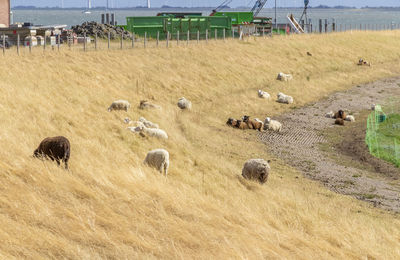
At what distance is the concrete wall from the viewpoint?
59.0 m

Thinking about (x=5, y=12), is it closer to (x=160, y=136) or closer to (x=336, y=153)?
(x=160, y=136)

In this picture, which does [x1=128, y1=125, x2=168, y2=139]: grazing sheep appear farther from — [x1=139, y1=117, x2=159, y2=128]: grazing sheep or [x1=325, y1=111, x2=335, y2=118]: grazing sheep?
[x1=325, y1=111, x2=335, y2=118]: grazing sheep

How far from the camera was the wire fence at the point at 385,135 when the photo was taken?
103ft

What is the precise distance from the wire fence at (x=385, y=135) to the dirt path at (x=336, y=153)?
1.67 ft

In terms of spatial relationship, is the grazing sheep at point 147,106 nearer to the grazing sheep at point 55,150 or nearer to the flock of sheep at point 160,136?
the flock of sheep at point 160,136

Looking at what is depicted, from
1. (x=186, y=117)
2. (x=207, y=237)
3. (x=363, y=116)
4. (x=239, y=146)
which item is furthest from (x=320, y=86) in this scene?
(x=207, y=237)

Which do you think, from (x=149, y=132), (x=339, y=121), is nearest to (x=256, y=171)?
(x=149, y=132)

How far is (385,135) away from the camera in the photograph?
36.4 metres

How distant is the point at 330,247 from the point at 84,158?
829cm

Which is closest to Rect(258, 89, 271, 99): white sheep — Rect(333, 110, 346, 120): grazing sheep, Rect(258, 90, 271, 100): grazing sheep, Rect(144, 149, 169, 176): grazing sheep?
Rect(258, 90, 271, 100): grazing sheep

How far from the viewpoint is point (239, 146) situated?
3278 centimetres

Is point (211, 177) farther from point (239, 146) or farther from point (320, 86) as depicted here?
point (320, 86)

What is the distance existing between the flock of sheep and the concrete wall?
25.3 m

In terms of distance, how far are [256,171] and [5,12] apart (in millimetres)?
42730
